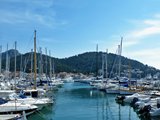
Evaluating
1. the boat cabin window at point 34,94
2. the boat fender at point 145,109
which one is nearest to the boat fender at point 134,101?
the boat fender at point 145,109

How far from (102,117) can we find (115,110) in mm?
6741

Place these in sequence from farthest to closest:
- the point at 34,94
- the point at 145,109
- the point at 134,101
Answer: the point at 134,101 < the point at 34,94 < the point at 145,109

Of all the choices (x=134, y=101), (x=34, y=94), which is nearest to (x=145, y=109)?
(x=134, y=101)

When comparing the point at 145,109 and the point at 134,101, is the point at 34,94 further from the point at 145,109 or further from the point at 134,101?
the point at 145,109

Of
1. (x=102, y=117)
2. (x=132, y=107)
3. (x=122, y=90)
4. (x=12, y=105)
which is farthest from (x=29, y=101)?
(x=122, y=90)

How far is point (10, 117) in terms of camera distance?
29.2 metres

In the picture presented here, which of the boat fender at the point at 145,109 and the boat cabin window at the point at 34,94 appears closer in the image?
the boat fender at the point at 145,109

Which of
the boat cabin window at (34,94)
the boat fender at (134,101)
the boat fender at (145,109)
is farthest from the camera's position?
the boat fender at (134,101)

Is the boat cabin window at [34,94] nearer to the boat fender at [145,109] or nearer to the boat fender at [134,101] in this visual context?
the boat fender at [134,101]

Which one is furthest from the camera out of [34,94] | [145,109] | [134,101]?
[134,101]

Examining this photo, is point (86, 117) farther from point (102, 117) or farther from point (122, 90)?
point (122, 90)

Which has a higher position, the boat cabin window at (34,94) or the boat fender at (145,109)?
the boat cabin window at (34,94)

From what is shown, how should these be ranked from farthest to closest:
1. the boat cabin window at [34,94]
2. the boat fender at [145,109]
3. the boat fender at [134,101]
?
the boat fender at [134,101], the boat cabin window at [34,94], the boat fender at [145,109]

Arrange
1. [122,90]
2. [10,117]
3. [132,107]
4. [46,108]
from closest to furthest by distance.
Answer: [10,117]
[46,108]
[132,107]
[122,90]
